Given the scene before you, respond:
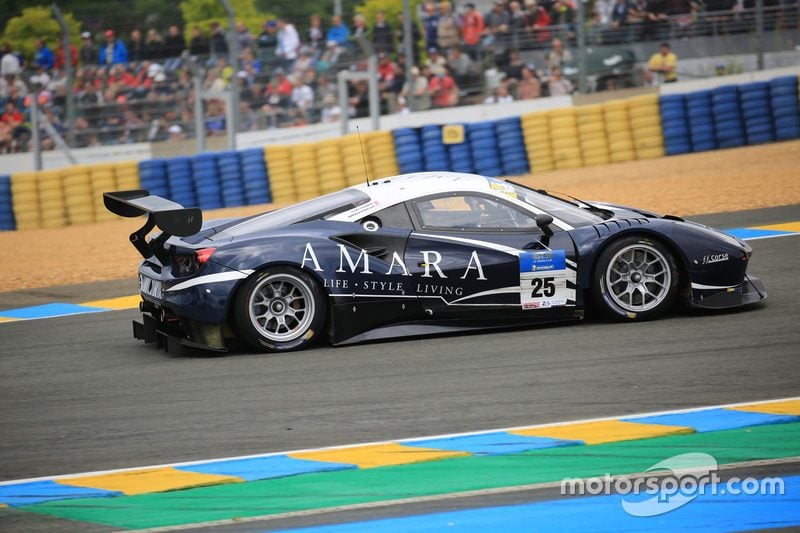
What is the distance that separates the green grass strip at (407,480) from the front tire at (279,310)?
2.71 meters

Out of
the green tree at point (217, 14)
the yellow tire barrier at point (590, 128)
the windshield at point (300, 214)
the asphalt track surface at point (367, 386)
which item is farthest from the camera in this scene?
the green tree at point (217, 14)

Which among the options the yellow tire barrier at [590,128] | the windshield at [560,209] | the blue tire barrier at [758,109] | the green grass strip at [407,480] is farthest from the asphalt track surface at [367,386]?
the blue tire barrier at [758,109]

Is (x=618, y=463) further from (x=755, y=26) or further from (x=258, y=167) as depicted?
(x=755, y=26)

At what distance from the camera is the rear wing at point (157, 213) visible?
8.10m

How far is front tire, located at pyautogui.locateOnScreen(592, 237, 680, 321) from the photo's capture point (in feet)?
27.3

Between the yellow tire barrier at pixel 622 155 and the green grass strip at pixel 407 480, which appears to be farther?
the yellow tire barrier at pixel 622 155

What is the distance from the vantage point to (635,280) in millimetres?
8430

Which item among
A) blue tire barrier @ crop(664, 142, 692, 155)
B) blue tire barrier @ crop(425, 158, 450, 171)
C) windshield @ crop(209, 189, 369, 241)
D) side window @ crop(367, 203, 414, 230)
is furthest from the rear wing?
blue tire barrier @ crop(664, 142, 692, 155)

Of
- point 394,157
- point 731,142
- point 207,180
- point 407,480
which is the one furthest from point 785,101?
point 407,480

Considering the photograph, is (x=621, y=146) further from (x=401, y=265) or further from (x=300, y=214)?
(x=401, y=265)

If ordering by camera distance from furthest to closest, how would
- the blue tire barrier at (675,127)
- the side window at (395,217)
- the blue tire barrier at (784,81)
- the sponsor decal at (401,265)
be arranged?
1. the blue tire barrier at (675,127)
2. the blue tire barrier at (784,81)
3. the side window at (395,217)
4. the sponsor decal at (401,265)

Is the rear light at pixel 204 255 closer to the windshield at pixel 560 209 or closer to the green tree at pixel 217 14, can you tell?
the windshield at pixel 560 209

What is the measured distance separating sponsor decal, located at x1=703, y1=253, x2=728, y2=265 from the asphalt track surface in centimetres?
43

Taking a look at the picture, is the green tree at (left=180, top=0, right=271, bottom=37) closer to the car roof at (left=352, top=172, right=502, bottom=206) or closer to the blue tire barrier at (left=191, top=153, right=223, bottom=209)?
the blue tire barrier at (left=191, top=153, right=223, bottom=209)
